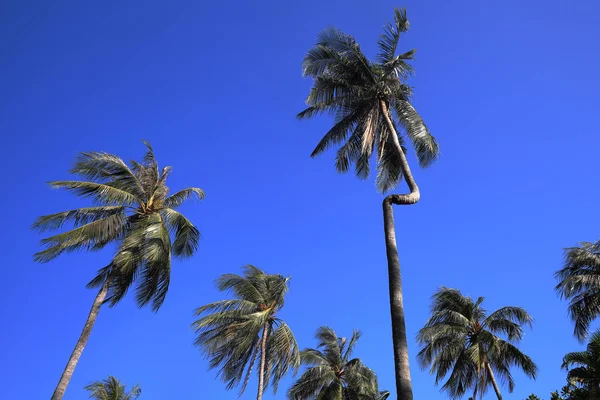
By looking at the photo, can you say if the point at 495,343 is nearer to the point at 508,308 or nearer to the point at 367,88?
the point at 508,308

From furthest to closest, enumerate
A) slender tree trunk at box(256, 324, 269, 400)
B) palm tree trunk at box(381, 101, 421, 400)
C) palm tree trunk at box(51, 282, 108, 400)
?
slender tree trunk at box(256, 324, 269, 400) → palm tree trunk at box(51, 282, 108, 400) → palm tree trunk at box(381, 101, 421, 400)

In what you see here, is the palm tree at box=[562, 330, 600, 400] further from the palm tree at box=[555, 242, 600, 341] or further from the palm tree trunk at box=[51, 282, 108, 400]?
the palm tree trunk at box=[51, 282, 108, 400]

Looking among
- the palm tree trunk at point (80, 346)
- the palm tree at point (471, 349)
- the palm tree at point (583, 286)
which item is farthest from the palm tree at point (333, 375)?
the palm tree trunk at point (80, 346)

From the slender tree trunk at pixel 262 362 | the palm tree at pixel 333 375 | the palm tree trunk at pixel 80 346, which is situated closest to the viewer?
the palm tree trunk at pixel 80 346

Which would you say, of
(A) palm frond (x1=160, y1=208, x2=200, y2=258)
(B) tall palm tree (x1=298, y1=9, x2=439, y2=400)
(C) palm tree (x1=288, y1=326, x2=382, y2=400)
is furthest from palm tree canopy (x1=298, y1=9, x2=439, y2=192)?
(C) palm tree (x1=288, y1=326, x2=382, y2=400)

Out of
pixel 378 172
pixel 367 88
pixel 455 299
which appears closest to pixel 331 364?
pixel 455 299

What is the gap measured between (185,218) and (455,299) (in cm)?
1900

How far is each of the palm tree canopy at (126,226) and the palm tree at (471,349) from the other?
54.7 feet

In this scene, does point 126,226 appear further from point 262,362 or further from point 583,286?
point 583,286

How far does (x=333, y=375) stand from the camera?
33000 millimetres

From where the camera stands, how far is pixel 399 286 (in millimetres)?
13969

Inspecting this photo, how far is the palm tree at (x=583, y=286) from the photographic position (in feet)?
92.6

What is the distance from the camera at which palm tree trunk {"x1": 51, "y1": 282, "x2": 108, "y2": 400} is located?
631 inches

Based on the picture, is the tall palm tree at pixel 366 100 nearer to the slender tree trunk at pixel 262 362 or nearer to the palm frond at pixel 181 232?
the palm frond at pixel 181 232
